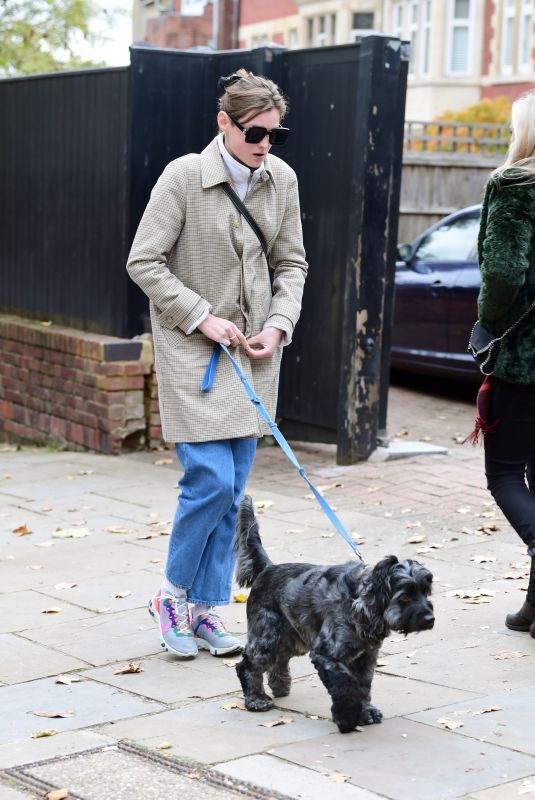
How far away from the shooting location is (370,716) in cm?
433

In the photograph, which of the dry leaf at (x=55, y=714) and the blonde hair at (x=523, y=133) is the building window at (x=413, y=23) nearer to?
the blonde hair at (x=523, y=133)

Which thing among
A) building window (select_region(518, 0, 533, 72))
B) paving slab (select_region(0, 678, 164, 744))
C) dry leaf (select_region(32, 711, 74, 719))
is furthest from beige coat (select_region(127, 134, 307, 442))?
building window (select_region(518, 0, 533, 72))

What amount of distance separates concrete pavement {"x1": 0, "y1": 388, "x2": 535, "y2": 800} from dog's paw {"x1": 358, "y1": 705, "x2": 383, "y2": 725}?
0.08 ft

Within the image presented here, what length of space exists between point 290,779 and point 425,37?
35.1 meters

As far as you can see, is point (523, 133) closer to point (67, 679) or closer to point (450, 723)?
point (450, 723)

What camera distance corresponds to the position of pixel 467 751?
4.07 meters

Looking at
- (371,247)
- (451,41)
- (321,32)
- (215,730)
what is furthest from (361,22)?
(215,730)

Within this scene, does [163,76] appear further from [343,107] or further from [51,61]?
[51,61]

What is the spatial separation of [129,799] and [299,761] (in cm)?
53

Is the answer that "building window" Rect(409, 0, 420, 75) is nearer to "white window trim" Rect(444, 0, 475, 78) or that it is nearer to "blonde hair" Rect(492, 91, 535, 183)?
"white window trim" Rect(444, 0, 475, 78)

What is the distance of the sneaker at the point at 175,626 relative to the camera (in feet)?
16.9

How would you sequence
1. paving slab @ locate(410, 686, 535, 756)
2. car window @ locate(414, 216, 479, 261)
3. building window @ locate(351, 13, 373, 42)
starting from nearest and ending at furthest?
paving slab @ locate(410, 686, 535, 756) < car window @ locate(414, 216, 479, 261) < building window @ locate(351, 13, 373, 42)

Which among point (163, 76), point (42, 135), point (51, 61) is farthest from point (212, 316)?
point (51, 61)

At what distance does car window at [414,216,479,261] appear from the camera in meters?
12.3
